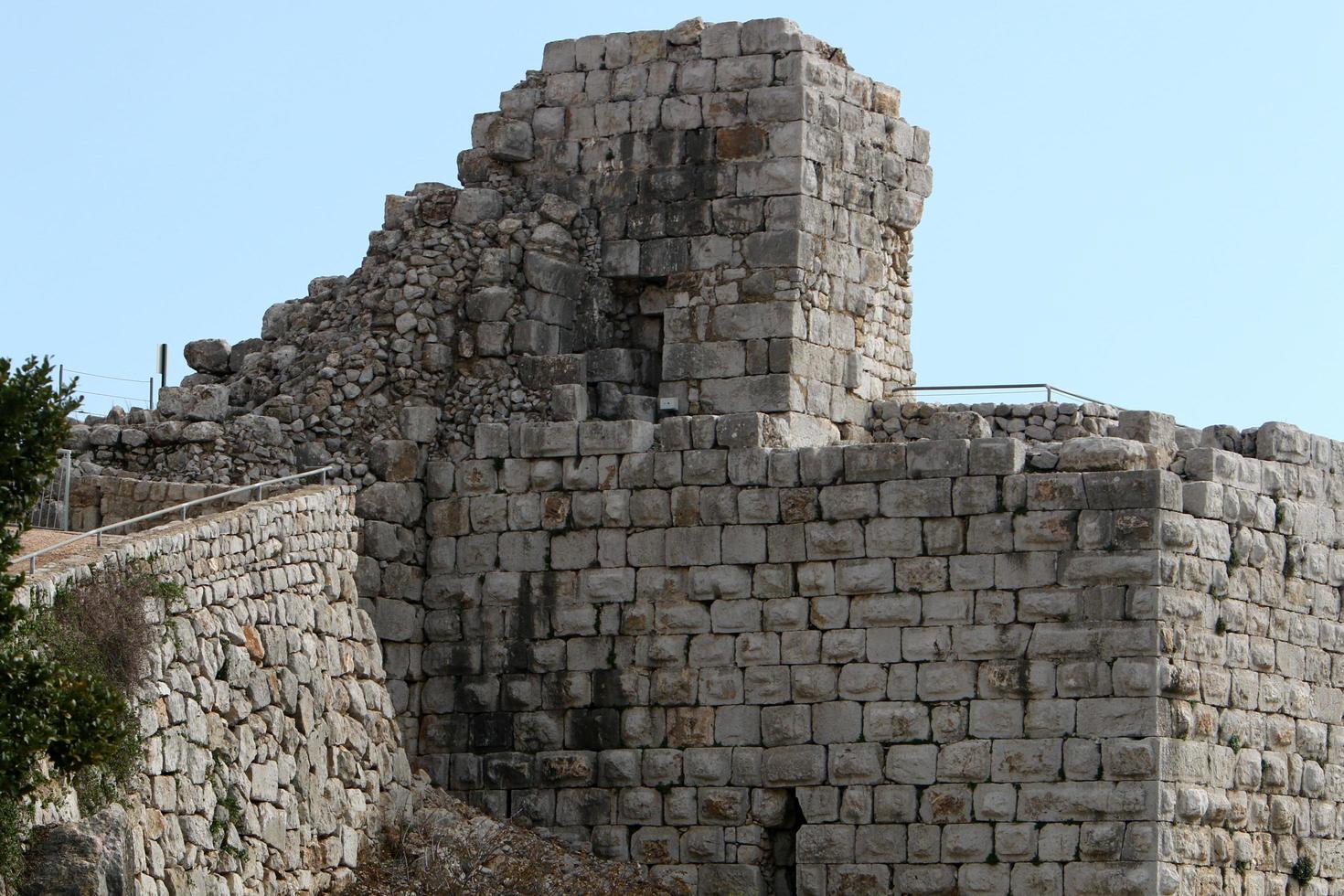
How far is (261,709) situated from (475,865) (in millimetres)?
2317

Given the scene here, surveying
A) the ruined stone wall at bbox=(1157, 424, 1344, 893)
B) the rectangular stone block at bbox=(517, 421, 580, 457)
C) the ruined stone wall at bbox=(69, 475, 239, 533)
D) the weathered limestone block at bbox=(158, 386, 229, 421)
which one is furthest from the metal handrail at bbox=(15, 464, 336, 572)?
the ruined stone wall at bbox=(1157, 424, 1344, 893)

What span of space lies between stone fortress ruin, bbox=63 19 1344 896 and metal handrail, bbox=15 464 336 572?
0.54 m

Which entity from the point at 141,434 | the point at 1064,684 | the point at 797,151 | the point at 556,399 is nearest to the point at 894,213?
the point at 797,151

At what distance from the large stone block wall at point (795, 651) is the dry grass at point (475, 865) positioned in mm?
378

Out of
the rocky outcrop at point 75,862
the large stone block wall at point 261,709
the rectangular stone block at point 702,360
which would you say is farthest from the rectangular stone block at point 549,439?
the rocky outcrop at point 75,862

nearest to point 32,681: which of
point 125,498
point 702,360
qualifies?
point 125,498

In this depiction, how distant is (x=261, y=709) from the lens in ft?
66.5

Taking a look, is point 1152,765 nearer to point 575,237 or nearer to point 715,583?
point 715,583

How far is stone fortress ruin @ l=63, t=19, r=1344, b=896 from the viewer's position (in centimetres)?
2120

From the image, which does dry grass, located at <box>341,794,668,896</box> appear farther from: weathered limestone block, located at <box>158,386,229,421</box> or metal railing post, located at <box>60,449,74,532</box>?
weathered limestone block, located at <box>158,386,229,421</box>

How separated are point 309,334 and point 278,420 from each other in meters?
1.09

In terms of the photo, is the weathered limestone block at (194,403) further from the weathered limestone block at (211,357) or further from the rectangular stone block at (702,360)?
the rectangular stone block at (702,360)

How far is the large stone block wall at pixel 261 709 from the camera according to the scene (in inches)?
733

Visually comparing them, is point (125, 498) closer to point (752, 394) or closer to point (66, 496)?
point (66, 496)
